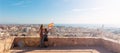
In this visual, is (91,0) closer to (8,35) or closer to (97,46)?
(97,46)

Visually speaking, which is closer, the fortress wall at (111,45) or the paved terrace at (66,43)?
the fortress wall at (111,45)

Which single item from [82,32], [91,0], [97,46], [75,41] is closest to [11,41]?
[75,41]

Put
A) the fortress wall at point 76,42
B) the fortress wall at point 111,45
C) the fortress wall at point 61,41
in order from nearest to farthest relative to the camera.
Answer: the fortress wall at point 111,45 → the fortress wall at point 61,41 → the fortress wall at point 76,42

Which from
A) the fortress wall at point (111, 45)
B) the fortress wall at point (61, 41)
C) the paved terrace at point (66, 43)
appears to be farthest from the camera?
the fortress wall at point (61, 41)

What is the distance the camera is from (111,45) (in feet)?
18.8

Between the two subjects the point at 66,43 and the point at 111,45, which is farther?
the point at 66,43

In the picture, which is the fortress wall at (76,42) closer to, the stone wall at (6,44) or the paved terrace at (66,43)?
the paved terrace at (66,43)

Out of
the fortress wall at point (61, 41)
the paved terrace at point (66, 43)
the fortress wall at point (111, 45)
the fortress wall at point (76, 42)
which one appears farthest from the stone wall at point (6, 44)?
the fortress wall at point (111, 45)

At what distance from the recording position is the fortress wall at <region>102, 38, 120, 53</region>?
209 inches

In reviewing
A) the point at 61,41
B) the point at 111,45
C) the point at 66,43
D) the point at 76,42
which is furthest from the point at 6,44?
the point at 111,45

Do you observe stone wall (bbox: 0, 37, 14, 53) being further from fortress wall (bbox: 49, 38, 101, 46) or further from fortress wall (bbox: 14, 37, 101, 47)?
fortress wall (bbox: 49, 38, 101, 46)

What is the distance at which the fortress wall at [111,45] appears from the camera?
17.4 ft

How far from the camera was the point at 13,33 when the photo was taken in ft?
21.8

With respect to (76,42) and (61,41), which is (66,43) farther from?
(76,42)
